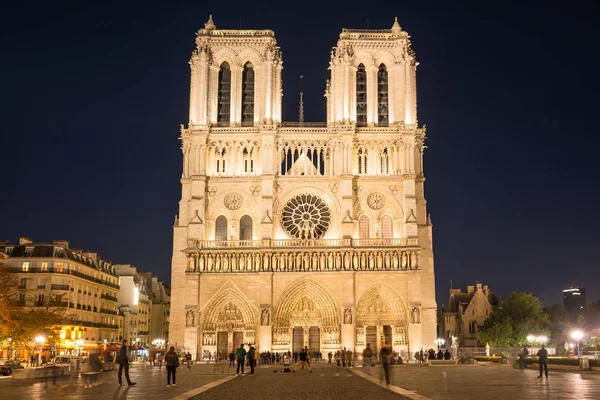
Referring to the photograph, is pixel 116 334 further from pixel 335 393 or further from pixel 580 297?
pixel 580 297

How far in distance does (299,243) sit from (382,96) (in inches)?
540

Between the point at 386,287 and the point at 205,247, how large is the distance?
43.2ft

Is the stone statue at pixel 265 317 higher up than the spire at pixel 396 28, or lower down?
lower down

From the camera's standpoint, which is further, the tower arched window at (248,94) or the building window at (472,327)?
the building window at (472,327)

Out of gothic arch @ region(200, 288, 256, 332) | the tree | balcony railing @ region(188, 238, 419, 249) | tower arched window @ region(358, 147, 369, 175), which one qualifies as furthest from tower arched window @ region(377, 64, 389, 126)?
the tree

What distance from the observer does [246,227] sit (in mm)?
55031

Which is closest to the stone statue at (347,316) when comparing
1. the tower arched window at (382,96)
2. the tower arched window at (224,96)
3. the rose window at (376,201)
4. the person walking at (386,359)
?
the rose window at (376,201)

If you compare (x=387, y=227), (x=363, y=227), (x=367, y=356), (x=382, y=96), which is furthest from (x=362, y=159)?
(x=367, y=356)

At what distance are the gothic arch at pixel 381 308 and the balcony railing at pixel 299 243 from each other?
10.1 feet

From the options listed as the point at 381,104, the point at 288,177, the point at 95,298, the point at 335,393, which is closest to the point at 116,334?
the point at 95,298

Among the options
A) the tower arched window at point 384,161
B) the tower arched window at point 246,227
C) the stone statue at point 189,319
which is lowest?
Result: the stone statue at point 189,319

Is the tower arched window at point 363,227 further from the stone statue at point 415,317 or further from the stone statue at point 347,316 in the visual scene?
the stone statue at point 415,317

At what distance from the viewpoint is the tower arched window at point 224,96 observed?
187 feet

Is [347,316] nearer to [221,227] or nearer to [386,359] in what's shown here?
[221,227]
